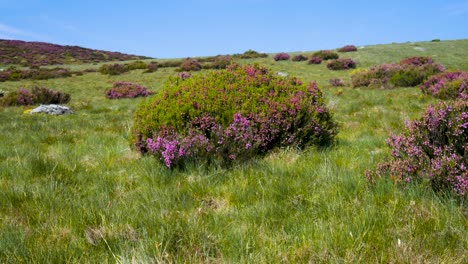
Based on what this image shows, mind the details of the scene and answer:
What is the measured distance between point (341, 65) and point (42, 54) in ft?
185

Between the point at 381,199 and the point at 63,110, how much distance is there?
1394 centimetres

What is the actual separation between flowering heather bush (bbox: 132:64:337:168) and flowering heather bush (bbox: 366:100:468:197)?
2.02 m

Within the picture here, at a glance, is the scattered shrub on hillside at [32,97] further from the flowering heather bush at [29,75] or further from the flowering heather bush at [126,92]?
the flowering heather bush at [29,75]

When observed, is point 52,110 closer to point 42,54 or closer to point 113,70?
point 113,70

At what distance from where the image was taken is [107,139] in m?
8.18

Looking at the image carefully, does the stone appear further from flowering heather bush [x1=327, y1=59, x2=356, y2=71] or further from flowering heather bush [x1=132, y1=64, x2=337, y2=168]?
flowering heather bush [x1=327, y1=59, x2=356, y2=71]

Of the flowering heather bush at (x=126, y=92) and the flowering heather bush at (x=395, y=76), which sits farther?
the flowering heather bush at (x=126, y=92)

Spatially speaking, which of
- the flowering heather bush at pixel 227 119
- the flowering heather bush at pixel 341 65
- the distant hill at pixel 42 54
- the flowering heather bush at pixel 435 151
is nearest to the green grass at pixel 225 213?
the flowering heather bush at pixel 435 151

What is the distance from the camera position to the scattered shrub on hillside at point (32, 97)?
18109mm

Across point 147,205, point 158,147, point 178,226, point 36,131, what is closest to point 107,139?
point 36,131

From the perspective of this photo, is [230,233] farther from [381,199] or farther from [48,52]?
[48,52]

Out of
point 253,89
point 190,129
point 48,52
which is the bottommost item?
point 190,129

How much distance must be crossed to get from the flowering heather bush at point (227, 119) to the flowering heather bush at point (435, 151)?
6.62ft

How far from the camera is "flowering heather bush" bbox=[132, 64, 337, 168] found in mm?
5281
